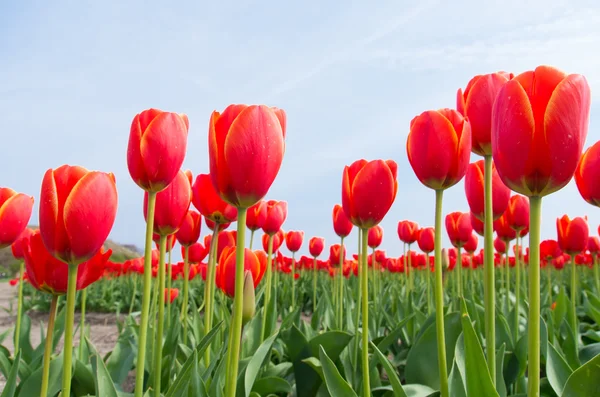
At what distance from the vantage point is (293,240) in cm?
482

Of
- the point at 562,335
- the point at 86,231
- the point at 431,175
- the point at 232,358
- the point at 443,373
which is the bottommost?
the point at 562,335

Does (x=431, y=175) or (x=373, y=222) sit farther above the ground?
(x=431, y=175)

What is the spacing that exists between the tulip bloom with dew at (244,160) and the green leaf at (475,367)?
49cm

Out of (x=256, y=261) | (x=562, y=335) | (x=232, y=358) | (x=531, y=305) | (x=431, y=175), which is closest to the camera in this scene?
(x=531, y=305)

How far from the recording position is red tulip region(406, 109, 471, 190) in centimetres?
138

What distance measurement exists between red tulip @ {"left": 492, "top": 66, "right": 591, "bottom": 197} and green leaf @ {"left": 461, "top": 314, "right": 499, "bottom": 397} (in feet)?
1.05

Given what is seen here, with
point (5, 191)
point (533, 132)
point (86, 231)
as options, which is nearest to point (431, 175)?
point (533, 132)

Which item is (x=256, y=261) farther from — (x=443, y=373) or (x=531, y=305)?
(x=531, y=305)

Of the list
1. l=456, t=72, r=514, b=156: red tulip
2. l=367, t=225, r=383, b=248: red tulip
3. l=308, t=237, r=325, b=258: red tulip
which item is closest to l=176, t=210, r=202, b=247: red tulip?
l=456, t=72, r=514, b=156: red tulip

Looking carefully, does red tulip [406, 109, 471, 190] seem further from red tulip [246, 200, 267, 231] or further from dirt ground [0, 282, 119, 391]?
dirt ground [0, 282, 119, 391]

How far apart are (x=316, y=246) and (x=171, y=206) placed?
3602 mm

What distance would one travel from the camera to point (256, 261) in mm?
1910

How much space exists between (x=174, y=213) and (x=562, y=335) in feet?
8.96

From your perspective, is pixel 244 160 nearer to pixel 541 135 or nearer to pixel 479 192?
pixel 541 135
